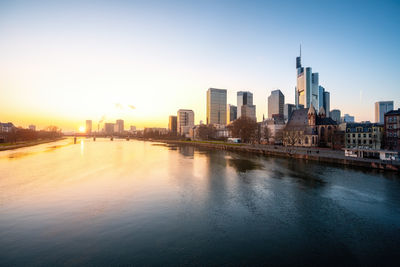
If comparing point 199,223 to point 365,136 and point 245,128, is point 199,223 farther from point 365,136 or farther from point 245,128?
point 245,128

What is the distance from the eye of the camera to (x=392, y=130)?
217 feet

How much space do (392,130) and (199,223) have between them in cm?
7851

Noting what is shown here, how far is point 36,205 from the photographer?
23.0m

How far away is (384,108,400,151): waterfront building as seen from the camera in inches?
2542

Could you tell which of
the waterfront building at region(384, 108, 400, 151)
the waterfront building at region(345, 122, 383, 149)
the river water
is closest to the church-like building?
the waterfront building at region(345, 122, 383, 149)

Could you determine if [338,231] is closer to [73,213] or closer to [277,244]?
[277,244]

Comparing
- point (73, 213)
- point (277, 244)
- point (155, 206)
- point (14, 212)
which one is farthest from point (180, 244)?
point (14, 212)

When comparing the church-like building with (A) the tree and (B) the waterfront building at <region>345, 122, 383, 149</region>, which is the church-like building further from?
(A) the tree

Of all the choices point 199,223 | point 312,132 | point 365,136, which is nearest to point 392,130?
point 365,136

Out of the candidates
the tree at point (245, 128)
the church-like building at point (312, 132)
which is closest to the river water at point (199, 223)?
the church-like building at point (312, 132)

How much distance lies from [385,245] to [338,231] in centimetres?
291

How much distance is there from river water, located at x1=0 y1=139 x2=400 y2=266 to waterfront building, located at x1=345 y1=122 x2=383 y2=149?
2077 inches

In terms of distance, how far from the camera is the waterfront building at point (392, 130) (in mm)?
64562

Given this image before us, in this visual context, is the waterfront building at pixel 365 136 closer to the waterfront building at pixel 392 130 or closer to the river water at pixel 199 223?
the waterfront building at pixel 392 130
